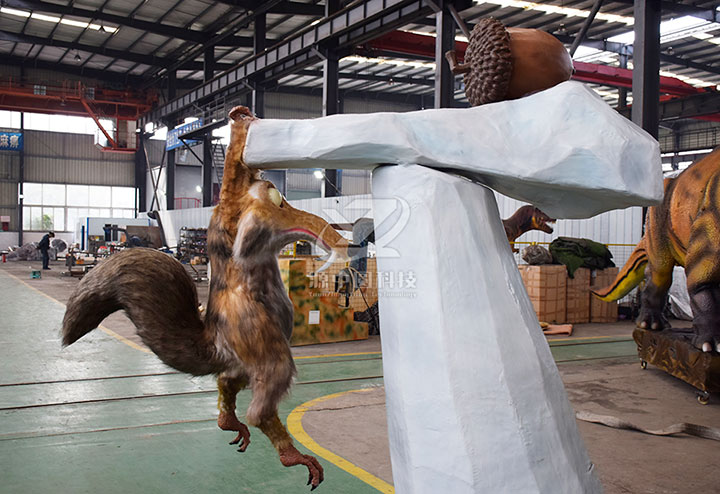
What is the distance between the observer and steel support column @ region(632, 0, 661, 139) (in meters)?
9.34

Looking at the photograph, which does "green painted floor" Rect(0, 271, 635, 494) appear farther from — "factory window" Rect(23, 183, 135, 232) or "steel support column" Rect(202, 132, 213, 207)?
"factory window" Rect(23, 183, 135, 232)

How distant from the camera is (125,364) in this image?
675cm

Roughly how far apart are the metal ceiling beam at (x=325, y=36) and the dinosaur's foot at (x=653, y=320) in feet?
22.5

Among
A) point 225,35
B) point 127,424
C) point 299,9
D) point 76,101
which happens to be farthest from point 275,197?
point 76,101

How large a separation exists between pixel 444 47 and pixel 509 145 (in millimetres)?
9477

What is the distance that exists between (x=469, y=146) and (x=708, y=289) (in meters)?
4.60

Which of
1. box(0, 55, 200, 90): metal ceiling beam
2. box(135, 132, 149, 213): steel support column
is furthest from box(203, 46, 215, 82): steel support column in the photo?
box(135, 132, 149, 213): steel support column

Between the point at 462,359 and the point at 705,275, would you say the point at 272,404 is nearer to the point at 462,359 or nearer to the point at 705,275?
the point at 462,359

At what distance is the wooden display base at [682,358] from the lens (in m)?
5.19

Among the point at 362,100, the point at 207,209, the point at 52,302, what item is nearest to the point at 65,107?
the point at 207,209

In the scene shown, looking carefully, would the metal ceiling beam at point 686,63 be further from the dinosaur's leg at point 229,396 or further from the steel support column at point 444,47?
the dinosaur's leg at point 229,396

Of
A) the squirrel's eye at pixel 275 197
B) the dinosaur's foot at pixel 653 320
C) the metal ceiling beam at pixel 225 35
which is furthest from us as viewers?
the metal ceiling beam at pixel 225 35

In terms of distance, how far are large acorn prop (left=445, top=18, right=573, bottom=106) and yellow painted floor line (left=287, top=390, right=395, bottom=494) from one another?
2.69 m

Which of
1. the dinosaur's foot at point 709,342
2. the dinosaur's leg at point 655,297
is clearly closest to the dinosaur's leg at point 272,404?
the dinosaur's foot at point 709,342
